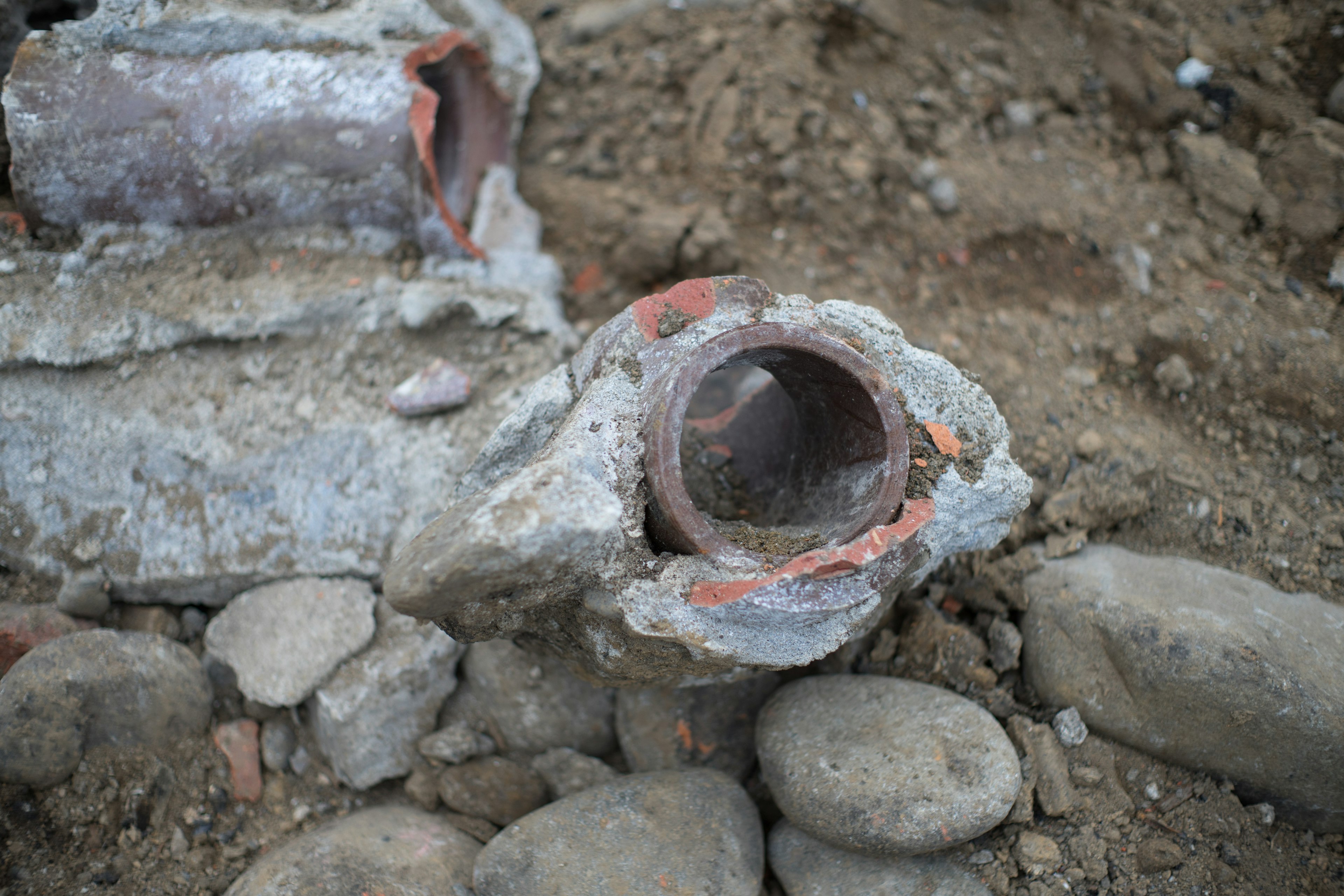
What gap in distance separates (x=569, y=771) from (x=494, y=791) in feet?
0.70

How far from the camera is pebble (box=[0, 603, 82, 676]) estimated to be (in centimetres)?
217

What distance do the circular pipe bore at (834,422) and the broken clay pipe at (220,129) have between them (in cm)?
139

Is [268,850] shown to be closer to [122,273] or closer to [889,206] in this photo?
[122,273]

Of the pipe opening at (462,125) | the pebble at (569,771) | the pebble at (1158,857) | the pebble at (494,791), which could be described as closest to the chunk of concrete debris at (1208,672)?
the pebble at (1158,857)

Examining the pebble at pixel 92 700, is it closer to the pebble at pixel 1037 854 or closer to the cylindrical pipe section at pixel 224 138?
the cylindrical pipe section at pixel 224 138

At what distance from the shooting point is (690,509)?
172cm

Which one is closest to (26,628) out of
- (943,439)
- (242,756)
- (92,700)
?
(92,700)

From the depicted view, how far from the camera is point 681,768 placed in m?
2.17

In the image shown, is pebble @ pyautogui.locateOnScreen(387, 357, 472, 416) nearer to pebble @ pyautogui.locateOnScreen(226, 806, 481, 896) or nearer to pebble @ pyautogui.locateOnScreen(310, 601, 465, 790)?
pebble @ pyautogui.locateOnScreen(310, 601, 465, 790)

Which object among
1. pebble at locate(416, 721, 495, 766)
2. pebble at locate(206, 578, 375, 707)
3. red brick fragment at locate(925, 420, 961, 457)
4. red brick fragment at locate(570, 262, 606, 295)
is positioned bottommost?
pebble at locate(416, 721, 495, 766)

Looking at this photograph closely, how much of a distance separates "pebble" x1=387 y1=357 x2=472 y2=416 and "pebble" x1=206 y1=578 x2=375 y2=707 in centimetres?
55

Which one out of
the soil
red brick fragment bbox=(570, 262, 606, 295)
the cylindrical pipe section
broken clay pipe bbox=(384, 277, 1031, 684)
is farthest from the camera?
red brick fragment bbox=(570, 262, 606, 295)

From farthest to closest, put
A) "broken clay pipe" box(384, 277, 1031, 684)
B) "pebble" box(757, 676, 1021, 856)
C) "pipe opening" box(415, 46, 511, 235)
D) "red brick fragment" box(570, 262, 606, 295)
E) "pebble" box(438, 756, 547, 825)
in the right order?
"red brick fragment" box(570, 262, 606, 295) → "pipe opening" box(415, 46, 511, 235) → "pebble" box(438, 756, 547, 825) → "pebble" box(757, 676, 1021, 856) → "broken clay pipe" box(384, 277, 1031, 684)

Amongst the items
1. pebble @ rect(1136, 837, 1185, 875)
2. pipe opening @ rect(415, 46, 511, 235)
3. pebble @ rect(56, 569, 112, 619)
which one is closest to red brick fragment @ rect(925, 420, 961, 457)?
pebble @ rect(1136, 837, 1185, 875)
